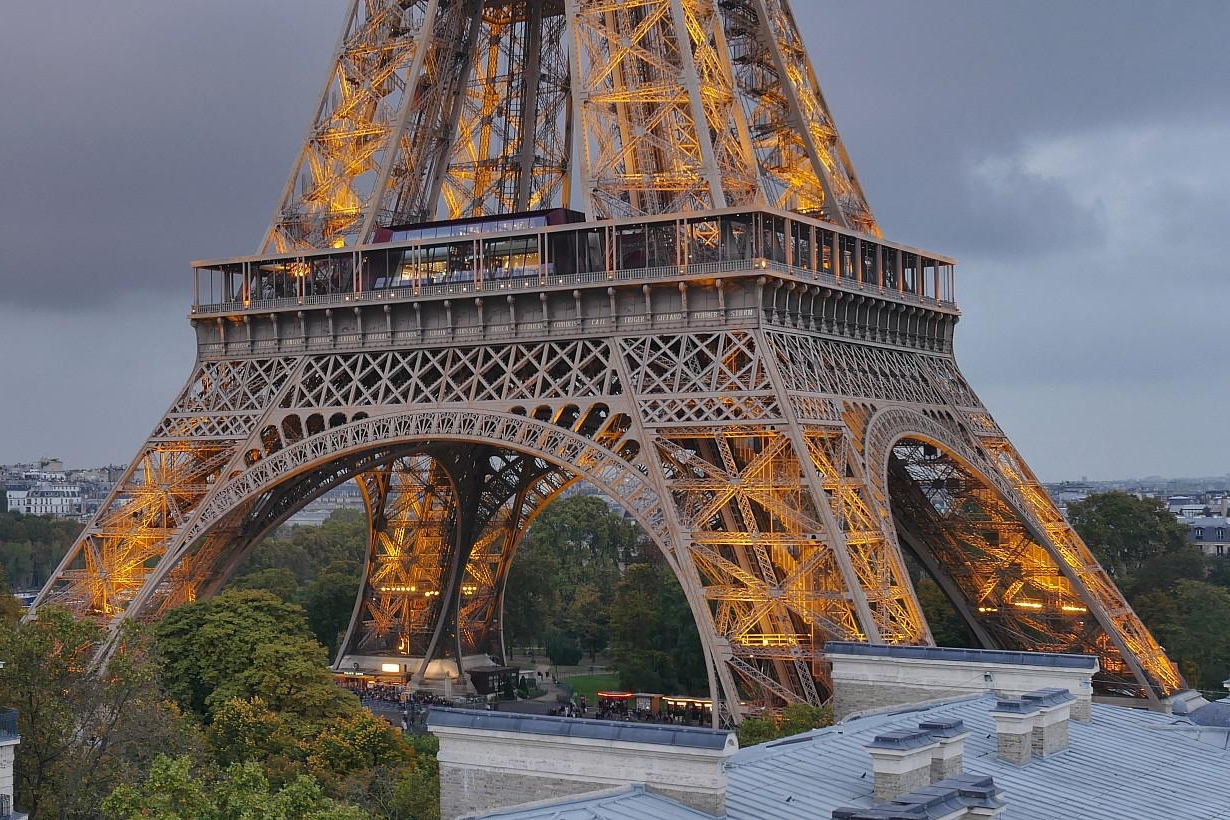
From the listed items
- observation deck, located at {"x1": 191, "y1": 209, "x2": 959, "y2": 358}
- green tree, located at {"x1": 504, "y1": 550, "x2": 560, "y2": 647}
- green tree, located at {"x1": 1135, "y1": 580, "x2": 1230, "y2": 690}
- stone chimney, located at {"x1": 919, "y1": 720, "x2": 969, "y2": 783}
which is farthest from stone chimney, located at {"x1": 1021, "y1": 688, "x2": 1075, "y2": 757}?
green tree, located at {"x1": 504, "y1": 550, "x2": 560, "y2": 647}

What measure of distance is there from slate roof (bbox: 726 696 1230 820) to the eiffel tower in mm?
14290

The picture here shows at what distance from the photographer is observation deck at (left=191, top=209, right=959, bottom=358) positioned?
159 ft

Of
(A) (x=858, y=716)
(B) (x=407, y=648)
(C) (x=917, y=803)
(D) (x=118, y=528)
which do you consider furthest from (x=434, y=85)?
(C) (x=917, y=803)

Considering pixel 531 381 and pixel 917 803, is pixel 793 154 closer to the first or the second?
pixel 531 381

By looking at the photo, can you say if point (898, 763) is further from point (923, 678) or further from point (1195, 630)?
point (1195, 630)

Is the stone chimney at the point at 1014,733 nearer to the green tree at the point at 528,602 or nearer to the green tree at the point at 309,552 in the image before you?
the green tree at the point at 528,602

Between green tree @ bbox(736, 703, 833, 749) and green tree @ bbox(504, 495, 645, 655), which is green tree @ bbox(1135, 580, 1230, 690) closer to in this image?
green tree @ bbox(504, 495, 645, 655)

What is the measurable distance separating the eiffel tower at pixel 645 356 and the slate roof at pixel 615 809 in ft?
75.6

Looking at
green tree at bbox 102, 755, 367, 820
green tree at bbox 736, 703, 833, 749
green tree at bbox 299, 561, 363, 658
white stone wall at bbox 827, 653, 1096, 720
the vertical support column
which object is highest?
the vertical support column

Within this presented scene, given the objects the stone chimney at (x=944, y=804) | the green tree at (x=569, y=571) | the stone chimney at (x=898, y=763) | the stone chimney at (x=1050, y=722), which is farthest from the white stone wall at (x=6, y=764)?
the green tree at (x=569, y=571)

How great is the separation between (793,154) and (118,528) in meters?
27.2

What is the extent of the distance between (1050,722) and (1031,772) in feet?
4.67

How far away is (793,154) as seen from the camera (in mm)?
56812

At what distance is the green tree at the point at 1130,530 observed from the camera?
97.2m
